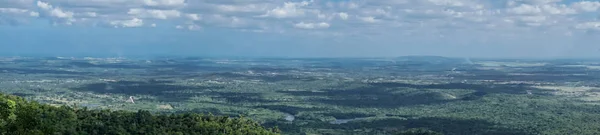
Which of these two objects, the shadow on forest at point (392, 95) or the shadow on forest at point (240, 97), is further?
the shadow on forest at point (240, 97)

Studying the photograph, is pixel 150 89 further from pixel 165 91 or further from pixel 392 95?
pixel 392 95

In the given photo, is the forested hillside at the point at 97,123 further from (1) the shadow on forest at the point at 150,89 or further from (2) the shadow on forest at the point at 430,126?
(1) the shadow on forest at the point at 150,89

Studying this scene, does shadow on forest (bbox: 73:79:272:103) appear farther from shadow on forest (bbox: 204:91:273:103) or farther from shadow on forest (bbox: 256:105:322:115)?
shadow on forest (bbox: 256:105:322:115)

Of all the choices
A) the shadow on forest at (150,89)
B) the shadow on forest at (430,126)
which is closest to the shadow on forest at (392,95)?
the shadow on forest at (150,89)

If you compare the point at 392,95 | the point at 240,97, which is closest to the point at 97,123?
the point at 240,97

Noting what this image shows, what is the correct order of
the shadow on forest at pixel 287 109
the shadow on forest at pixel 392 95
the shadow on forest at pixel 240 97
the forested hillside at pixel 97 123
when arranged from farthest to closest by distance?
1. the shadow on forest at pixel 240 97
2. the shadow on forest at pixel 392 95
3. the shadow on forest at pixel 287 109
4. the forested hillside at pixel 97 123

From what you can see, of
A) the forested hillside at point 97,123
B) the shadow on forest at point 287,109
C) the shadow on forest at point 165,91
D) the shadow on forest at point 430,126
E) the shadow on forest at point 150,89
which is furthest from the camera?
the shadow on forest at point 150,89

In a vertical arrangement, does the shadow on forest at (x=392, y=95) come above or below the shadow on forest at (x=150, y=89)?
below
